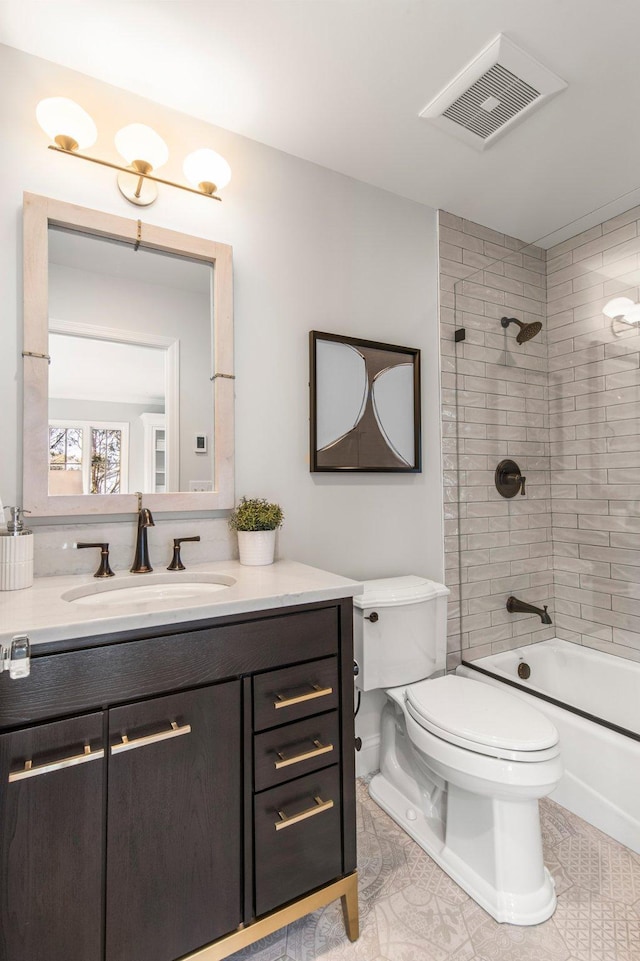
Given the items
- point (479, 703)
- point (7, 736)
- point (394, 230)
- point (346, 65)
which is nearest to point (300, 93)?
point (346, 65)

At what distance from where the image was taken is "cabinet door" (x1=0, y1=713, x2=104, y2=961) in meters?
0.85

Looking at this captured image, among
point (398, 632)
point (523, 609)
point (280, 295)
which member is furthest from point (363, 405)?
point (523, 609)

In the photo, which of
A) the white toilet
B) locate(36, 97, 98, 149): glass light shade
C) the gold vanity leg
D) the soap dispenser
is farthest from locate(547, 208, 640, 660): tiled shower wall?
the soap dispenser

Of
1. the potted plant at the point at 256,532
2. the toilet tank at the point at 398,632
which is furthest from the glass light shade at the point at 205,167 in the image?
the toilet tank at the point at 398,632

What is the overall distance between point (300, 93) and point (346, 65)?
173mm

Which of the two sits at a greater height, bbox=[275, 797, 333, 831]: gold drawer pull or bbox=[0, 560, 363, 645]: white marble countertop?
bbox=[0, 560, 363, 645]: white marble countertop

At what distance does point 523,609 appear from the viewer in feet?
7.97

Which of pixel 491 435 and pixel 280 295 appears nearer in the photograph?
pixel 280 295

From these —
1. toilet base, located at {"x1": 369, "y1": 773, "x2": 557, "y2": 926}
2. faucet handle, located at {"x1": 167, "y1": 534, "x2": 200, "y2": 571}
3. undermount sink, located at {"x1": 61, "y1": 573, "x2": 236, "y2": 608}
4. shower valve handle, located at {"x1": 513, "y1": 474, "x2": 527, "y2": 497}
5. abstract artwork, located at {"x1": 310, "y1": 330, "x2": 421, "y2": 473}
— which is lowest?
toilet base, located at {"x1": 369, "y1": 773, "x2": 557, "y2": 926}

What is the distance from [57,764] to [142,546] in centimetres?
66

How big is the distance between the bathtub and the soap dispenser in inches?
71.2

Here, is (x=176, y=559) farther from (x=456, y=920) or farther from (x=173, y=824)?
(x=456, y=920)

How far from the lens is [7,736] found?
0.85m

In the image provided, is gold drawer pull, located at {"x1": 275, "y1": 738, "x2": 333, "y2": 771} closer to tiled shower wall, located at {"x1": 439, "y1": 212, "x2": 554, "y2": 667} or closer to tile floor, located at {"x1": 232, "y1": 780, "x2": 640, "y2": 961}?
tile floor, located at {"x1": 232, "y1": 780, "x2": 640, "y2": 961}
